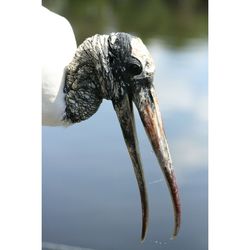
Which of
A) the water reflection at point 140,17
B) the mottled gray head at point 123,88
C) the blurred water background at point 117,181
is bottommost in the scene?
the blurred water background at point 117,181

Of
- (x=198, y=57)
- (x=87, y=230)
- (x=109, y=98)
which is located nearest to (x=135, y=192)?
(x=87, y=230)

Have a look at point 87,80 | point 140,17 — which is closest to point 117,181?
point 87,80

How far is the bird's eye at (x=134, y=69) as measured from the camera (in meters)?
2.12

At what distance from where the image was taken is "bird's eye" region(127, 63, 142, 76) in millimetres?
2123

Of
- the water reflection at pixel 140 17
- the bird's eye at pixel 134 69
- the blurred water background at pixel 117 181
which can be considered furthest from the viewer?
the water reflection at pixel 140 17

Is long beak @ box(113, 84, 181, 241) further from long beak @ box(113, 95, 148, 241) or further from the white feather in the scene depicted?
the white feather

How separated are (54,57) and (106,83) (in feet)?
0.56

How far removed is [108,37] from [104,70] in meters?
0.10

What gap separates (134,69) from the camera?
2135 mm

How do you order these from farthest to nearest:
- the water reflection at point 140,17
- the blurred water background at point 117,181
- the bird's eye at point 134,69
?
the water reflection at point 140,17 < the blurred water background at point 117,181 < the bird's eye at point 134,69

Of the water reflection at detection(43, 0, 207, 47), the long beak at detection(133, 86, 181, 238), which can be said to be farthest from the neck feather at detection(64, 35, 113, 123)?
the water reflection at detection(43, 0, 207, 47)

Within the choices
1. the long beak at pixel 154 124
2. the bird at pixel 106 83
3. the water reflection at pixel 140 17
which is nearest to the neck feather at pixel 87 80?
the bird at pixel 106 83

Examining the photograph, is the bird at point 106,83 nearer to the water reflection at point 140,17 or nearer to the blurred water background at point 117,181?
the blurred water background at point 117,181
